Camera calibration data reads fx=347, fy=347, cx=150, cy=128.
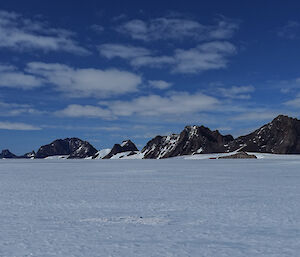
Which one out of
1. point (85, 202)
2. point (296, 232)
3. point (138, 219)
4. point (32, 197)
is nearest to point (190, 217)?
point (138, 219)

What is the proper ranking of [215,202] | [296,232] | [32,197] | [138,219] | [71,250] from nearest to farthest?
1. [71,250]
2. [296,232]
3. [138,219]
4. [215,202]
5. [32,197]

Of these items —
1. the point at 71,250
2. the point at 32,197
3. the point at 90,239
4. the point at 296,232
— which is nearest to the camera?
the point at 71,250

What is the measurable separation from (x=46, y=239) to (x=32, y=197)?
9.67m

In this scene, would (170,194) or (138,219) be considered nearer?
(138,219)

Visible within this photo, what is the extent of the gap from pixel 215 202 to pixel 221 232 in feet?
19.6

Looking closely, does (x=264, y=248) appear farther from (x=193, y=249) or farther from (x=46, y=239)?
(x=46, y=239)

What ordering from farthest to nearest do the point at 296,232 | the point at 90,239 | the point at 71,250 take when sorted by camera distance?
the point at 296,232
the point at 90,239
the point at 71,250

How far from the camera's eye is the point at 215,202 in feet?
51.4

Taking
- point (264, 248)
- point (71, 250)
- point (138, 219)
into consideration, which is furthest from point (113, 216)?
point (264, 248)

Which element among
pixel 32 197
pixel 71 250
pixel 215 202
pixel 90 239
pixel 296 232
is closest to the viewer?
pixel 71 250

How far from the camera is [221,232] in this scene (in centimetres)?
980

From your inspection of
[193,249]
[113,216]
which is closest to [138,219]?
[113,216]

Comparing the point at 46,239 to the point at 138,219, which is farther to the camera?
the point at 138,219

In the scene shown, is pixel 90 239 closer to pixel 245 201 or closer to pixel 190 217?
pixel 190 217
